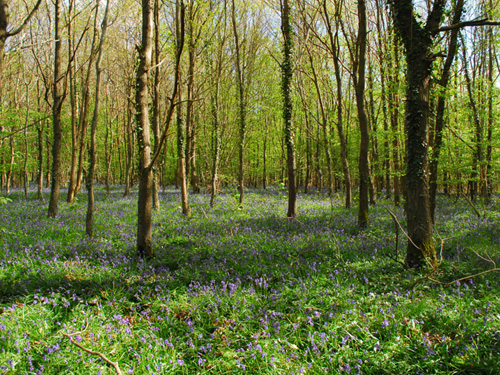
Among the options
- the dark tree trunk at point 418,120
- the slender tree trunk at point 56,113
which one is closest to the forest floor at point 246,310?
the dark tree trunk at point 418,120

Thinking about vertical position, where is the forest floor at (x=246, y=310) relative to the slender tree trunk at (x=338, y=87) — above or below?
below

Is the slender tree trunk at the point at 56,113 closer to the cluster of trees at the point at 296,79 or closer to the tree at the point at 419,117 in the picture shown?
the cluster of trees at the point at 296,79

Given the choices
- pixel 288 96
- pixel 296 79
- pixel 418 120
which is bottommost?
pixel 418 120

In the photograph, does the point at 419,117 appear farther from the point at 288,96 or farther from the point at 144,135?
the point at 288,96

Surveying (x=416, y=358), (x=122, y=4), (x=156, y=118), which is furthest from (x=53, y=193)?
(x=416, y=358)

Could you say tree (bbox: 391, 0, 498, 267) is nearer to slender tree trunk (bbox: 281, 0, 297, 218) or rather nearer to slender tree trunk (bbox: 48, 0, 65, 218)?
slender tree trunk (bbox: 281, 0, 297, 218)

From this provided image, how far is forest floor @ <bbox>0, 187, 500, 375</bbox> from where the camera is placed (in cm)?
292

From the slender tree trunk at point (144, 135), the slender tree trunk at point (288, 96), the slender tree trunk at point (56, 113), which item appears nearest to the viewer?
the slender tree trunk at point (144, 135)

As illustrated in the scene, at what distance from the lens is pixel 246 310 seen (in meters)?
3.81

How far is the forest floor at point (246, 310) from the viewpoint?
292 centimetres

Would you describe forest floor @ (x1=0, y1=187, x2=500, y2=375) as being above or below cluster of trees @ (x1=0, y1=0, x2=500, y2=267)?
below

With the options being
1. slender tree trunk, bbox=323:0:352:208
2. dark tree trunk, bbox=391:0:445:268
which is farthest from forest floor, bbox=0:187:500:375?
slender tree trunk, bbox=323:0:352:208

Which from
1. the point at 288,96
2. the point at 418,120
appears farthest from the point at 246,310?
the point at 288,96

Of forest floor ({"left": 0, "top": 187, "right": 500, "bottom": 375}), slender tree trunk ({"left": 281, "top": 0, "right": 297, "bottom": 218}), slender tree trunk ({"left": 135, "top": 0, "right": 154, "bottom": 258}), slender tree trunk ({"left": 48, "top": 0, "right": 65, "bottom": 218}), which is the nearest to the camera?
forest floor ({"left": 0, "top": 187, "right": 500, "bottom": 375})
